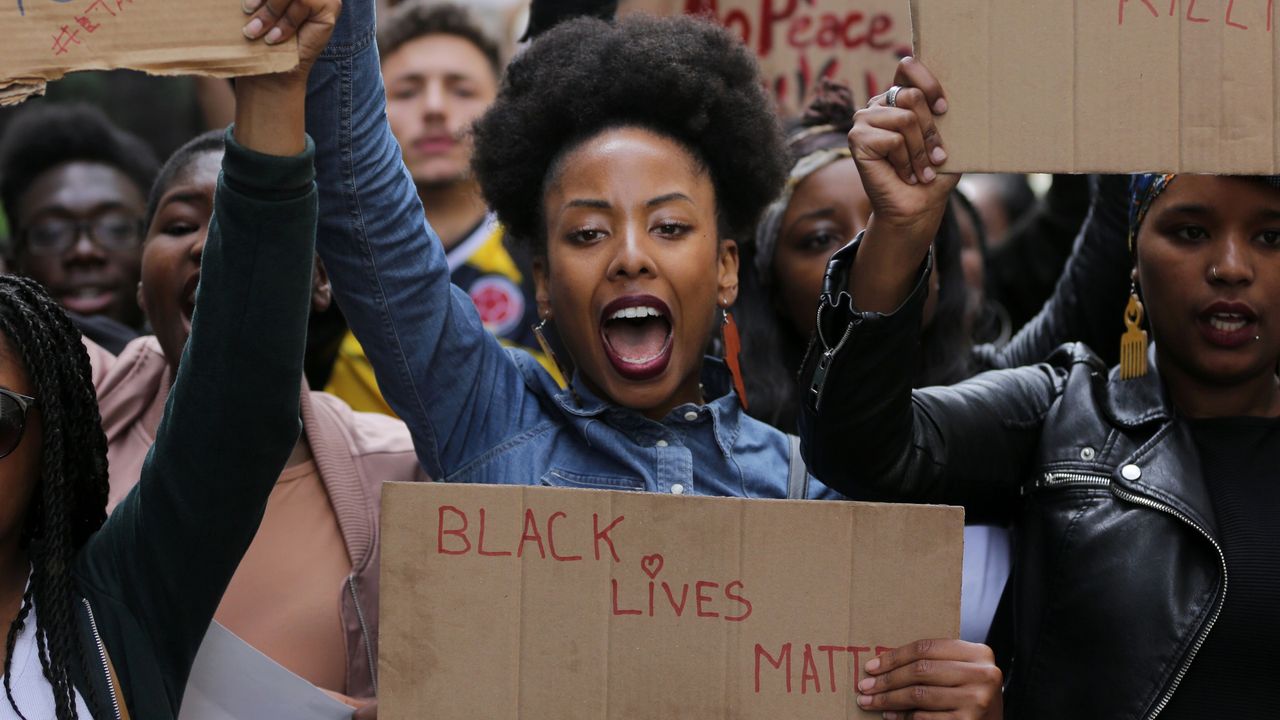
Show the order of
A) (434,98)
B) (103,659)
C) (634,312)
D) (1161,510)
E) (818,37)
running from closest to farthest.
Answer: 1. (103,659)
2. (1161,510)
3. (634,312)
4. (818,37)
5. (434,98)

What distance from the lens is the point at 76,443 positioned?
7.60 feet

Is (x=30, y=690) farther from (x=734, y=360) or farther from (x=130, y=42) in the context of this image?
(x=734, y=360)

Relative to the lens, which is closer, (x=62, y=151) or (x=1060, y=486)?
(x=1060, y=486)

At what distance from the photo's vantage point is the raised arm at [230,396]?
2062mm

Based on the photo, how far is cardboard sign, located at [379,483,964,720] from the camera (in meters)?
2.12

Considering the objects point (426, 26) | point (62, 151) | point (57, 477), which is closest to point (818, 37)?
point (426, 26)

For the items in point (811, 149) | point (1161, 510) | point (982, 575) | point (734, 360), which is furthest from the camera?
point (811, 149)

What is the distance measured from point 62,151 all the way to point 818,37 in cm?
225

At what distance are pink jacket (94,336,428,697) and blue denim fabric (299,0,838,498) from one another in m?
0.28

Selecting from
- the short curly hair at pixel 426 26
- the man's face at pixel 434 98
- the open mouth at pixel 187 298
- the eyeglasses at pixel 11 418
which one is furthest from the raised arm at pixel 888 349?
the short curly hair at pixel 426 26

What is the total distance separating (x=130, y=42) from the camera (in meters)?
1.97

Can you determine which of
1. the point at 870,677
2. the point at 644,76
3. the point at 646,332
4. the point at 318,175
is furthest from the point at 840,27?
the point at 870,677

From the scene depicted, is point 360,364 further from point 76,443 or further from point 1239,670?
point 1239,670

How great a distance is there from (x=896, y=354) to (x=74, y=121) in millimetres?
3264
